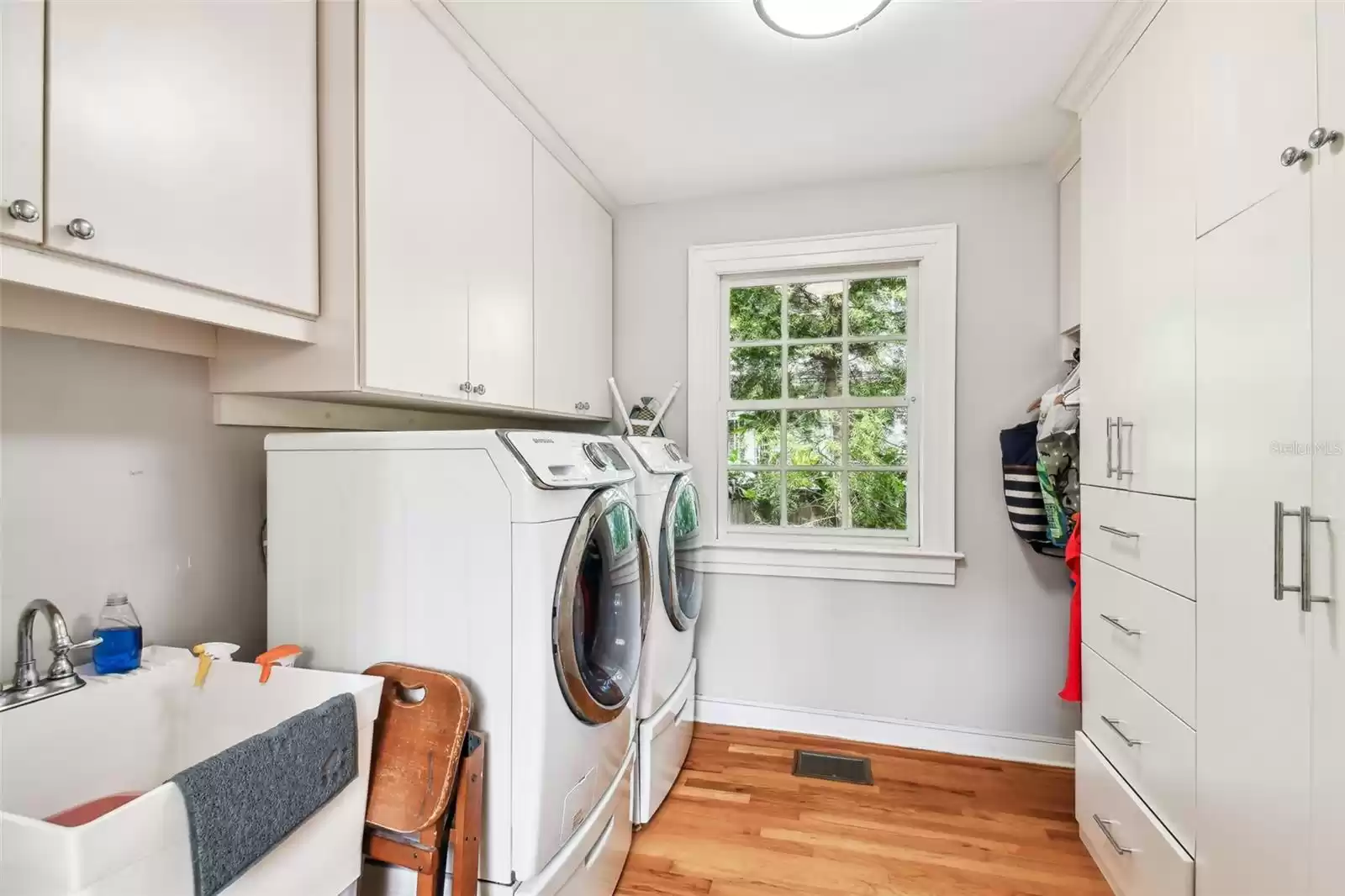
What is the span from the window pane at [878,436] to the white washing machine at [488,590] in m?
1.49

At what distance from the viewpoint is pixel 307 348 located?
1.29m

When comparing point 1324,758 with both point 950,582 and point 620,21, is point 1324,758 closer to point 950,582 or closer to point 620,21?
point 950,582

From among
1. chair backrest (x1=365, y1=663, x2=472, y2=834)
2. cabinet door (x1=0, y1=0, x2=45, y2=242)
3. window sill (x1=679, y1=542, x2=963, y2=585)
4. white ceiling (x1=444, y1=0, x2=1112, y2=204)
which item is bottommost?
chair backrest (x1=365, y1=663, x2=472, y2=834)

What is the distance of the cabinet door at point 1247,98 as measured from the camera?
3.34ft

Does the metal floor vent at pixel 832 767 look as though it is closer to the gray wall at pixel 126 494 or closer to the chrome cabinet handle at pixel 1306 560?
the chrome cabinet handle at pixel 1306 560

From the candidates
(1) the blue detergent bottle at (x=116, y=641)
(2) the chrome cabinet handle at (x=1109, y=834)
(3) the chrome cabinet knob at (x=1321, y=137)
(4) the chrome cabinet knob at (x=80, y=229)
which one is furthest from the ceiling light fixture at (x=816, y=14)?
(2) the chrome cabinet handle at (x=1109, y=834)

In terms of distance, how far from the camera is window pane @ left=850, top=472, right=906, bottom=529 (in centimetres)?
253

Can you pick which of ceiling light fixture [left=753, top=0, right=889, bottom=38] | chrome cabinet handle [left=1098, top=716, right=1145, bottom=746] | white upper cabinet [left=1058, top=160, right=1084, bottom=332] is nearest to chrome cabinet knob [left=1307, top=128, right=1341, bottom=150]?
ceiling light fixture [left=753, top=0, right=889, bottom=38]

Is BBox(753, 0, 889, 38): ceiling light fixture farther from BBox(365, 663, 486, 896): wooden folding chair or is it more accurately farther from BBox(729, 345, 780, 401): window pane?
BBox(365, 663, 486, 896): wooden folding chair

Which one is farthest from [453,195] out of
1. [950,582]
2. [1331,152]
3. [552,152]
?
[950,582]

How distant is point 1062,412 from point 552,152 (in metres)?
2.02

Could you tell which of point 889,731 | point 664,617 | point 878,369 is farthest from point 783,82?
point 889,731

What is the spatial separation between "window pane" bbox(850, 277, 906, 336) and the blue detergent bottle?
8.21 feet

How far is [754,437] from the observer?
270 cm
